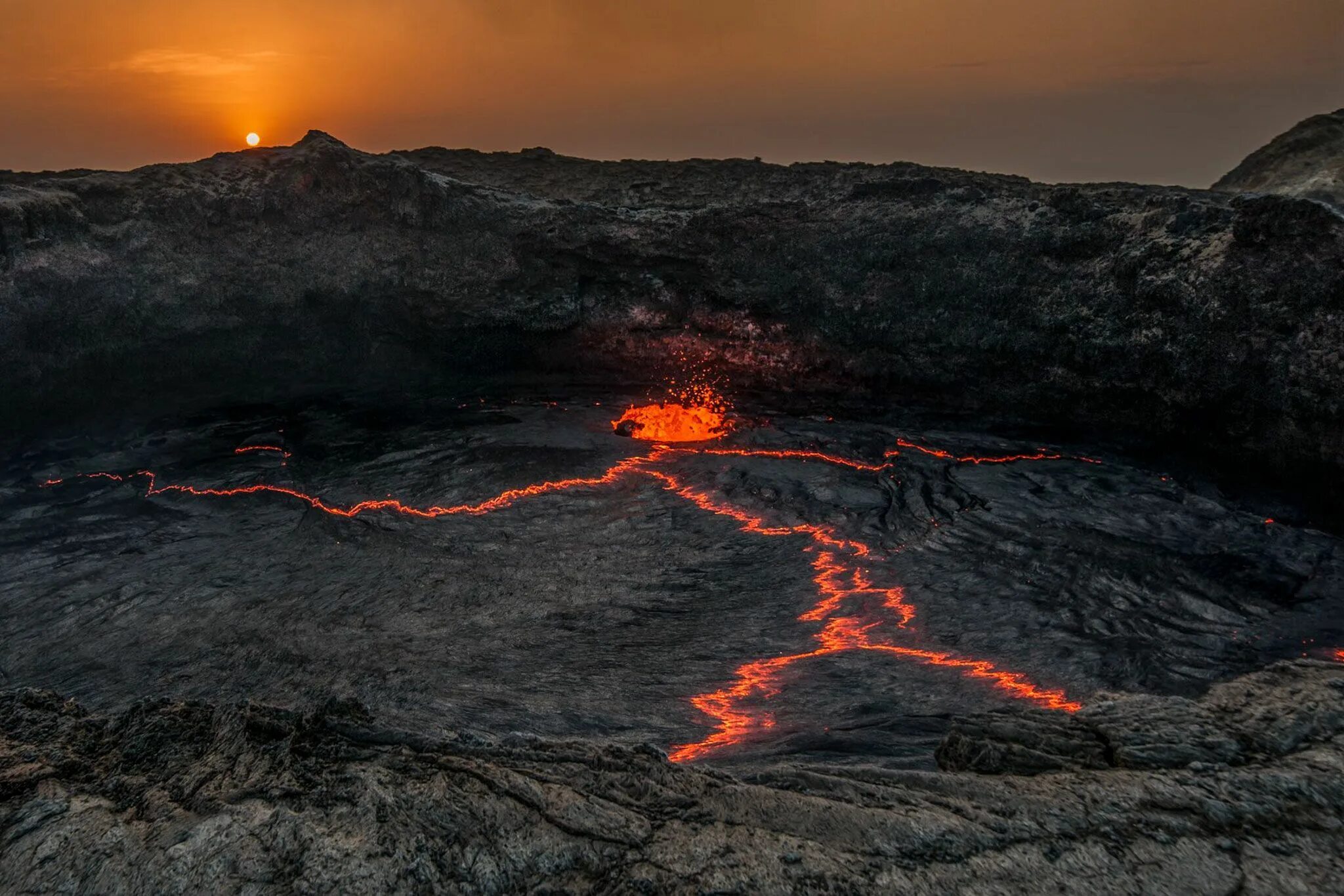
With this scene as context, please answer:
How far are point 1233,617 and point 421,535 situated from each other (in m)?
12.1

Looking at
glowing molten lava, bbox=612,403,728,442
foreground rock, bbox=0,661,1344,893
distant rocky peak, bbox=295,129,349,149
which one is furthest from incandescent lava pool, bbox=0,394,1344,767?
distant rocky peak, bbox=295,129,349,149

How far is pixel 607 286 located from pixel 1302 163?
1051 inches

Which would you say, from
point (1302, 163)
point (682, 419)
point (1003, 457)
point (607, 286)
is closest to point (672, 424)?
point (682, 419)

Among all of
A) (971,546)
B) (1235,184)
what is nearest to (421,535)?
(971,546)

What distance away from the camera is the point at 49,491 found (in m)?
17.0

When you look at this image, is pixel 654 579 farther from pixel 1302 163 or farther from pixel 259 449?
pixel 1302 163

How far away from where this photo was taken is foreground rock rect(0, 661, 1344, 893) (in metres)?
5.30

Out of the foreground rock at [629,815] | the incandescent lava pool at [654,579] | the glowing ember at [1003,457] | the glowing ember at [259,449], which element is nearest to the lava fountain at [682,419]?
the incandescent lava pool at [654,579]

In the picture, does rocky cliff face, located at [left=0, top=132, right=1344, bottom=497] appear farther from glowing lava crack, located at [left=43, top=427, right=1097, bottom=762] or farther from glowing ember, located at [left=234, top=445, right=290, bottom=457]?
glowing ember, located at [left=234, top=445, right=290, bottom=457]

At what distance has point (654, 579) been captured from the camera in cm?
1357

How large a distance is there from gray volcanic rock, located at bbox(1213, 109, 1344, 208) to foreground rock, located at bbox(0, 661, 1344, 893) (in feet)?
96.1

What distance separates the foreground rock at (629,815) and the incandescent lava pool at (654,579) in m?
2.11

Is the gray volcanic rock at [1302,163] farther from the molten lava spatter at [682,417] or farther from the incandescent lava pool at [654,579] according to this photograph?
the molten lava spatter at [682,417]

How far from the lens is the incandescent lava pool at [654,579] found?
415 inches
